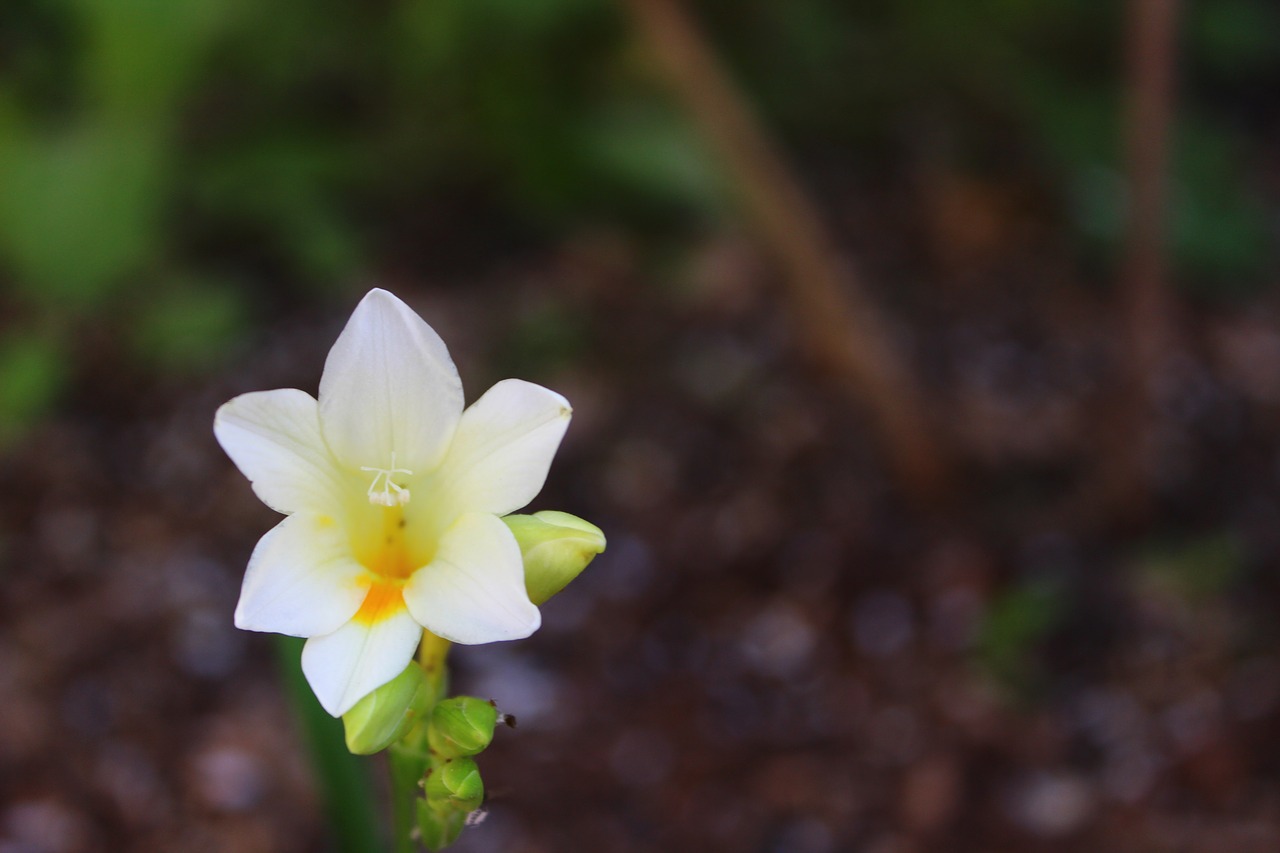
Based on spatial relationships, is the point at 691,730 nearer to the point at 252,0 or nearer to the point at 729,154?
the point at 729,154

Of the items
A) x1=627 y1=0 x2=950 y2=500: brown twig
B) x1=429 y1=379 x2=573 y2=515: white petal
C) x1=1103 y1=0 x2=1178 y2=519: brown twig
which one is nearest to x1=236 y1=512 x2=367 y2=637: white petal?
x1=429 y1=379 x2=573 y2=515: white petal

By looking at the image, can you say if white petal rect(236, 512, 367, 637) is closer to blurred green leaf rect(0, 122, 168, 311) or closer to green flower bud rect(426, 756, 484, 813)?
green flower bud rect(426, 756, 484, 813)

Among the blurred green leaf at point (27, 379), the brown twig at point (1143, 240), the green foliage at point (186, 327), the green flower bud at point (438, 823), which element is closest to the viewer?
the green flower bud at point (438, 823)

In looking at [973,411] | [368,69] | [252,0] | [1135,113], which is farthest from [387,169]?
[1135,113]

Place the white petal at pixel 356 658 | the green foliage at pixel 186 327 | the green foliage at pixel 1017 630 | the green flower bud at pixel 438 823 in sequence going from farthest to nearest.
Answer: the green foliage at pixel 186 327
the green foliage at pixel 1017 630
the green flower bud at pixel 438 823
the white petal at pixel 356 658

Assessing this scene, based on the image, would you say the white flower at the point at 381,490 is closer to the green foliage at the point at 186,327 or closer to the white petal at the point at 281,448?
the white petal at the point at 281,448

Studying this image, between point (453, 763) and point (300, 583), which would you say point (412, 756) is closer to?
point (453, 763)

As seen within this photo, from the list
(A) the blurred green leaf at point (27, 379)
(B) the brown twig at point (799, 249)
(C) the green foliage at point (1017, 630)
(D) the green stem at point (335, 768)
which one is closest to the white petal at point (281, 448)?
(D) the green stem at point (335, 768)
